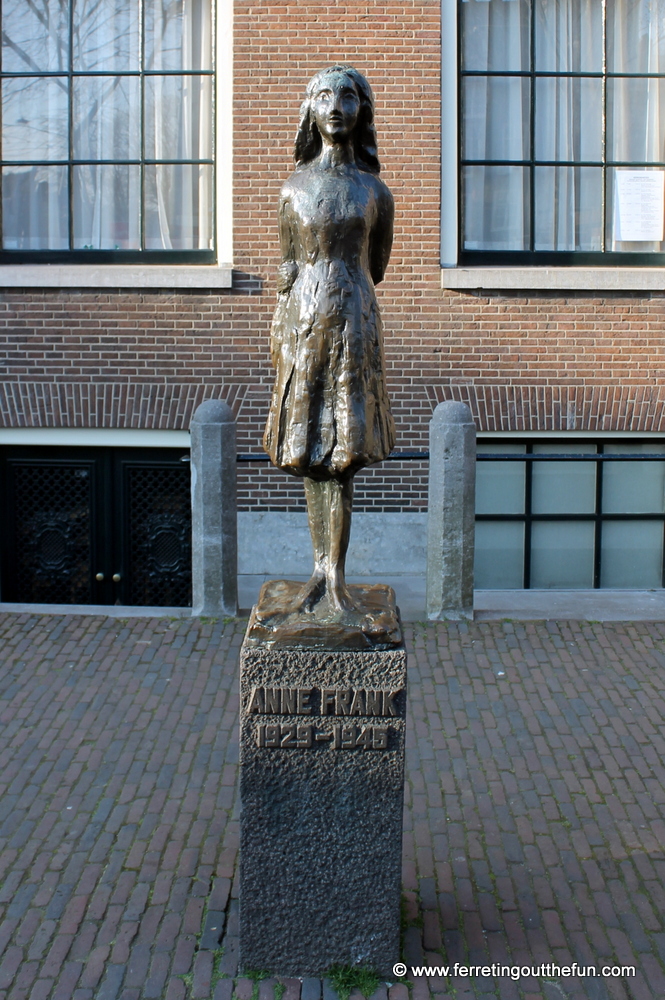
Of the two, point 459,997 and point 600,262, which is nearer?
point 459,997

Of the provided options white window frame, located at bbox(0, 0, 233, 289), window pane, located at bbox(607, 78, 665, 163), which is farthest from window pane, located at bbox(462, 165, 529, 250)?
white window frame, located at bbox(0, 0, 233, 289)

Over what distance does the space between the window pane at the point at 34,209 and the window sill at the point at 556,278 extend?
12.1ft

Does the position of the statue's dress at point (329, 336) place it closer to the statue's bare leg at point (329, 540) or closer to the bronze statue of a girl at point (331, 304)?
the bronze statue of a girl at point (331, 304)

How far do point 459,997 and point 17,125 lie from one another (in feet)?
27.3

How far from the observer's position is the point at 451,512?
7031 mm

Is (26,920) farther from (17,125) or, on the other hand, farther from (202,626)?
(17,125)

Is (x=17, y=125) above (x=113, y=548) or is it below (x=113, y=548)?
above

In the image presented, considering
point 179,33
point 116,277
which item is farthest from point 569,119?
point 116,277

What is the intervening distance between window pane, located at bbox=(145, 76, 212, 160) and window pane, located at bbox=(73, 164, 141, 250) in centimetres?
38

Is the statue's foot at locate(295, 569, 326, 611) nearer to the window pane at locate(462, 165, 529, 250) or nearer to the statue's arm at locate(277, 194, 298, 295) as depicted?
the statue's arm at locate(277, 194, 298, 295)

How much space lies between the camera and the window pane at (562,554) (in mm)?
9281

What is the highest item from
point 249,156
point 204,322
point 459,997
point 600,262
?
point 249,156

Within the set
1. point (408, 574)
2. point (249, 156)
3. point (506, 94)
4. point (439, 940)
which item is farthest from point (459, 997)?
point (506, 94)

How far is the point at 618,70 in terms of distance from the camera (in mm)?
8945
